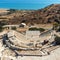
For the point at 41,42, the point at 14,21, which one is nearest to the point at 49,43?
the point at 41,42

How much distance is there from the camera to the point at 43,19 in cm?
6638

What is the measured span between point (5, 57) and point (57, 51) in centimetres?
739

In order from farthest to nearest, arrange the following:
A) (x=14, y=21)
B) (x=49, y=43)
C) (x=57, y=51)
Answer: (x=14, y=21) → (x=49, y=43) → (x=57, y=51)

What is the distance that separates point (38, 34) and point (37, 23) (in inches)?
911

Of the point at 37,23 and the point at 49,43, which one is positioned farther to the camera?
the point at 37,23

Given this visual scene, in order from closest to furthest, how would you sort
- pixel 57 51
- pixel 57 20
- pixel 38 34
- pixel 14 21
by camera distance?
pixel 57 51 → pixel 38 34 → pixel 57 20 → pixel 14 21

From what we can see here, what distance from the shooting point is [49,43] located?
3481cm

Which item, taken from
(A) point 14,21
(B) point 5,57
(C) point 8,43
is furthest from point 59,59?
(A) point 14,21

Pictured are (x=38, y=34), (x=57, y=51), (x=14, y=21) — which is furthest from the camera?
(x=14, y=21)

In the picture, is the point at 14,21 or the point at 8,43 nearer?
the point at 8,43

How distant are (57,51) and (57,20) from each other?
32.6 metres

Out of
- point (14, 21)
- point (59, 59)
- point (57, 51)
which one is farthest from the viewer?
point (14, 21)

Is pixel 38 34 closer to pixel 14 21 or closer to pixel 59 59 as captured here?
pixel 59 59

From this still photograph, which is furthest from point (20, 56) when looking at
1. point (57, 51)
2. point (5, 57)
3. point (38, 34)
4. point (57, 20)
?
point (57, 20)
